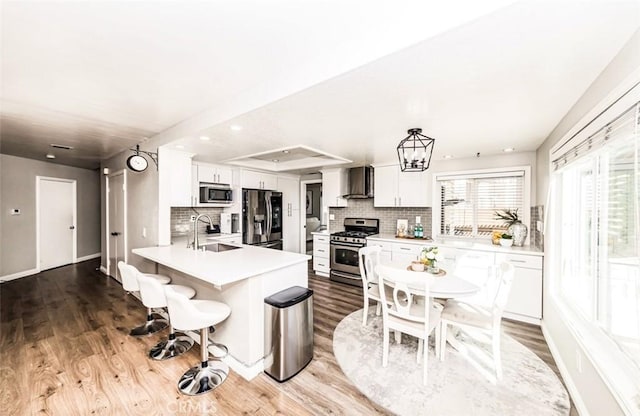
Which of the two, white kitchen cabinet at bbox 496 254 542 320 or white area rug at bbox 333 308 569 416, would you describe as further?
white kitchen cabinet at bbox 496 254 542 320

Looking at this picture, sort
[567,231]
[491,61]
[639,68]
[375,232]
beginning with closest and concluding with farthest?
[639,68]
[491,61]
[567,231]
[375,232]

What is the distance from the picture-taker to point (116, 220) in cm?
455

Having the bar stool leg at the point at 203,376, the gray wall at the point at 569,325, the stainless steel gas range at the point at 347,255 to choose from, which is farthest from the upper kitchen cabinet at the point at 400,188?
the bar stool leg at the point at 203,376

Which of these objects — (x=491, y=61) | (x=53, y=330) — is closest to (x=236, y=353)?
(x=53, y=330)

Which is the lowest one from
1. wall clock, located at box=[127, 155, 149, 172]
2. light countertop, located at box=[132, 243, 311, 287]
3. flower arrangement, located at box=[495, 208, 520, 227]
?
light countertop, located at box=[132, 243, 311, 287]

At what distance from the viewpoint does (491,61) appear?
4.58 feet

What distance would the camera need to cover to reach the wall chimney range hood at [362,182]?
16.3ft

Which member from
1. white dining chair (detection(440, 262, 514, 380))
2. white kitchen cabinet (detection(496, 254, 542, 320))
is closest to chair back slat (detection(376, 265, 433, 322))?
white dining chair (detection(440, 262, 514, 380))

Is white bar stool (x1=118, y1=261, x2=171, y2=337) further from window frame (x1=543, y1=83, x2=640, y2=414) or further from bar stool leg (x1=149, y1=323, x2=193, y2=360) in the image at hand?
window frame (x1=543, y1=83, x2=640, y2=414)

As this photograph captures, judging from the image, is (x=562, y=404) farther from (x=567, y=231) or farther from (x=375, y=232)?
(x=375, y=232)

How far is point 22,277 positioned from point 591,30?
818 centimetres

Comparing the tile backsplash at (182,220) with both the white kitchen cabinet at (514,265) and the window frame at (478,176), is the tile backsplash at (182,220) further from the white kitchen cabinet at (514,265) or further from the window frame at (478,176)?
the window frame at (478,176)

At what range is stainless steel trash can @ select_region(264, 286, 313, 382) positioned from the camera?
2.07 meters

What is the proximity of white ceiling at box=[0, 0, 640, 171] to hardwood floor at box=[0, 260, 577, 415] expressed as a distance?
2254mm
